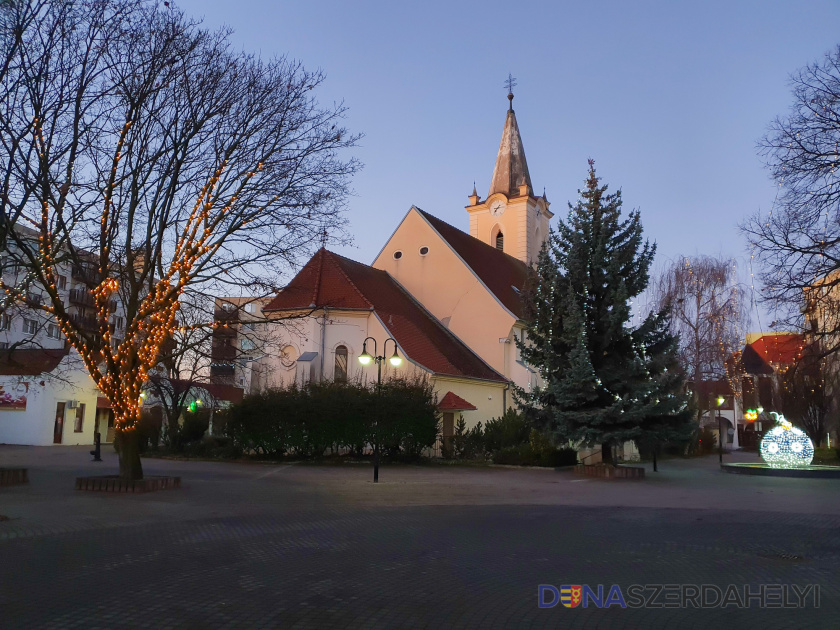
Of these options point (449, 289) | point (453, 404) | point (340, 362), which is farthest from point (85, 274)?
point (449, 289)

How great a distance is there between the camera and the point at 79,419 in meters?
42.8

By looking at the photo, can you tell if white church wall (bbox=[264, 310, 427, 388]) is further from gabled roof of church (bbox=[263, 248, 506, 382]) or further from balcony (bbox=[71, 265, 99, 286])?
balcony (bbox=[71, 265, 99, 286])

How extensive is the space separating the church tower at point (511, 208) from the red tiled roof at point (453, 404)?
17419 millimetres

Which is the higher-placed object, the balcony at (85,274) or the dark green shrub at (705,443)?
the balcony at (85,274)

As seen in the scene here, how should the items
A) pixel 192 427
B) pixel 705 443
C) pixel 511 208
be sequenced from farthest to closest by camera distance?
pixel 511 208, pixel 705 443, pixel 192 427

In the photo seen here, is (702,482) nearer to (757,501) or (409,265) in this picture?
(757,501)

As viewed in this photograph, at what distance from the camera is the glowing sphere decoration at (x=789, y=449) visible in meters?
25.6

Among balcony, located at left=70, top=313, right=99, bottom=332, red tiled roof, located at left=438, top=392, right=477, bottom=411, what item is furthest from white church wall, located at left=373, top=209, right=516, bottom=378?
balcony, located at left=70, top=313, right=99, bottom=332

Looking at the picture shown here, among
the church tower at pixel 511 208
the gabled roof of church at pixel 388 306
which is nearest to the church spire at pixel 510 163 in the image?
the church tower at pixel 511 208

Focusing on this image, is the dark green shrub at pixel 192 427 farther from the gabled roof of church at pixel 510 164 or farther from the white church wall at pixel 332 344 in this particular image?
the gabled roof of church at pixel 510 164

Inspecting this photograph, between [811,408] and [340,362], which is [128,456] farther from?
[811,408]

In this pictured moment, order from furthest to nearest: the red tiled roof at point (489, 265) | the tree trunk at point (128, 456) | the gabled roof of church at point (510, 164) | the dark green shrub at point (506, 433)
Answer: the gabled roof of church at point (510, 164)
the red tiled roof at point (489, 265)
the dark green shrub at point (506, 433)
the tree trunk at point (128, 456)

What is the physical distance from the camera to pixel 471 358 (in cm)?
3850

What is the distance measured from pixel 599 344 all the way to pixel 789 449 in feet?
27.2
